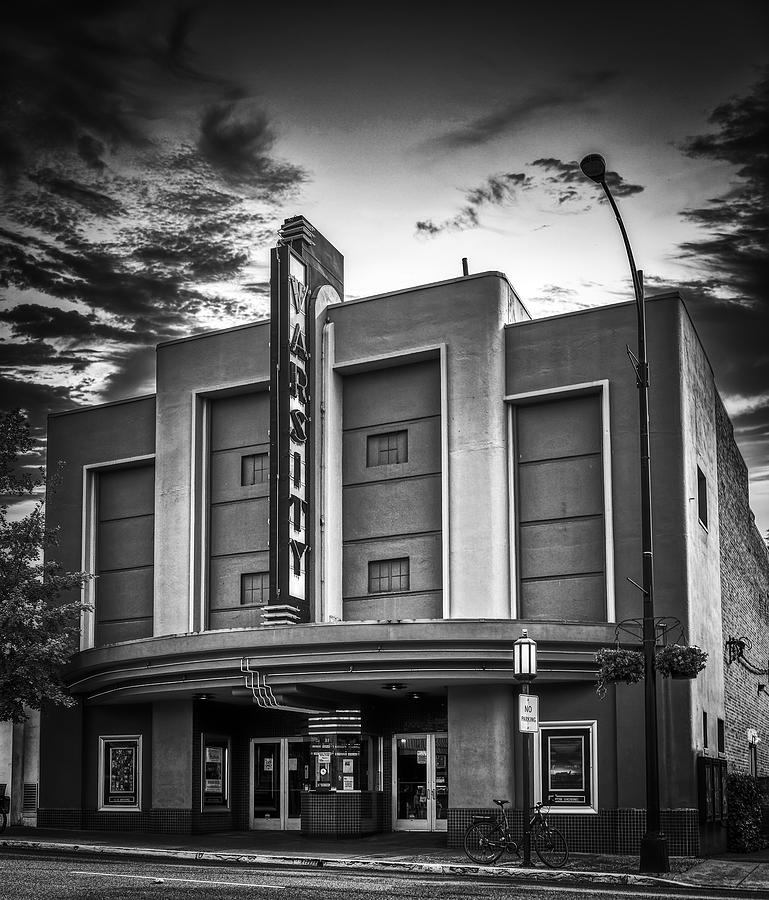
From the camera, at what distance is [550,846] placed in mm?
20812

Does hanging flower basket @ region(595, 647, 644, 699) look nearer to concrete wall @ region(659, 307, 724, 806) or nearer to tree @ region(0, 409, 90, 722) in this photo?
concrete wall @ region(659, 307, 724, 806)

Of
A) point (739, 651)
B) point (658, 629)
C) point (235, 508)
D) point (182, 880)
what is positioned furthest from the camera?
point (739, 651)

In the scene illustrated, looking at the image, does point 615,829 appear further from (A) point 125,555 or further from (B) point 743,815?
(A) point 125,555

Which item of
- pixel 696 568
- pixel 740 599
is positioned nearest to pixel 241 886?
pixel 696 568

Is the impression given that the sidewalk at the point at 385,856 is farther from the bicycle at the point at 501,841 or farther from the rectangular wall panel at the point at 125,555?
the rectangular wall panel at the point at 125,555

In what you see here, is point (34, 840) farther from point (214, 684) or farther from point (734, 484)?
point (734, 484)

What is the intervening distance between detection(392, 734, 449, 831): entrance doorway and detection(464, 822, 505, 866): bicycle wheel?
7099 millimetres

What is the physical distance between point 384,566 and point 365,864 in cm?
890

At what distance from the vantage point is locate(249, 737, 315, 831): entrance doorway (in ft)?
98.6

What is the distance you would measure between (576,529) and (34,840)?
13.6m

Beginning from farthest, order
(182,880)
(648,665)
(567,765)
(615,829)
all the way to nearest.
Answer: (567,765) < (615,829) < (648,665) < (182,880)

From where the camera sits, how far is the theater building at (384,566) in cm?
2473

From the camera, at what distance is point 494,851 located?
21172 mm

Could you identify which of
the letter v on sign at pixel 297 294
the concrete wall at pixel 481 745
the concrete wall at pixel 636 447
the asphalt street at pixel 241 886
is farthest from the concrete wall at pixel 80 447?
the asphalt street at pixel 241 886
